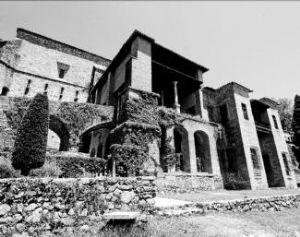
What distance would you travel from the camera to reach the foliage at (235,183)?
1748 centimetres

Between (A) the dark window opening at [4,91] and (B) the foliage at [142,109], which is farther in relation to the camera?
(A) the dark window opening at [4,91]

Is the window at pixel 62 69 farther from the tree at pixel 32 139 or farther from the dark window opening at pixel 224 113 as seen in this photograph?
the dark window opening at pixel 224 113

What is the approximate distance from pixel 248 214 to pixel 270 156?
1745cm

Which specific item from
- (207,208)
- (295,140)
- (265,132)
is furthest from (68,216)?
(265,132)

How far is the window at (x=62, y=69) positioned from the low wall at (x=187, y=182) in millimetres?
21161

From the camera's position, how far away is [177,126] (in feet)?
53.5

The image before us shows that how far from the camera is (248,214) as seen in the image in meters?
8.04

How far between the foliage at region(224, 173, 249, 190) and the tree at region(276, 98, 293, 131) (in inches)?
1106

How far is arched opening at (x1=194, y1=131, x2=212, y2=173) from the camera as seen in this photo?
17.1 m

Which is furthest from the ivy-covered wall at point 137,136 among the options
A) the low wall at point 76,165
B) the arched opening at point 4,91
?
the arched opening at point 4,91

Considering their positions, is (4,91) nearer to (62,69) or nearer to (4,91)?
(4,91)

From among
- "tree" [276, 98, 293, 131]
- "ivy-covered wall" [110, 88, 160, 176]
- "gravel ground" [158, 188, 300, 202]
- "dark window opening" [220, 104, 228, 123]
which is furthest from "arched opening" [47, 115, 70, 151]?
"tree" [276, 98, 293, 131]

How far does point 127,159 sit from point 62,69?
21641 mm

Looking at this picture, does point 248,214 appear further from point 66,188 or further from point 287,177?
point 287,177
